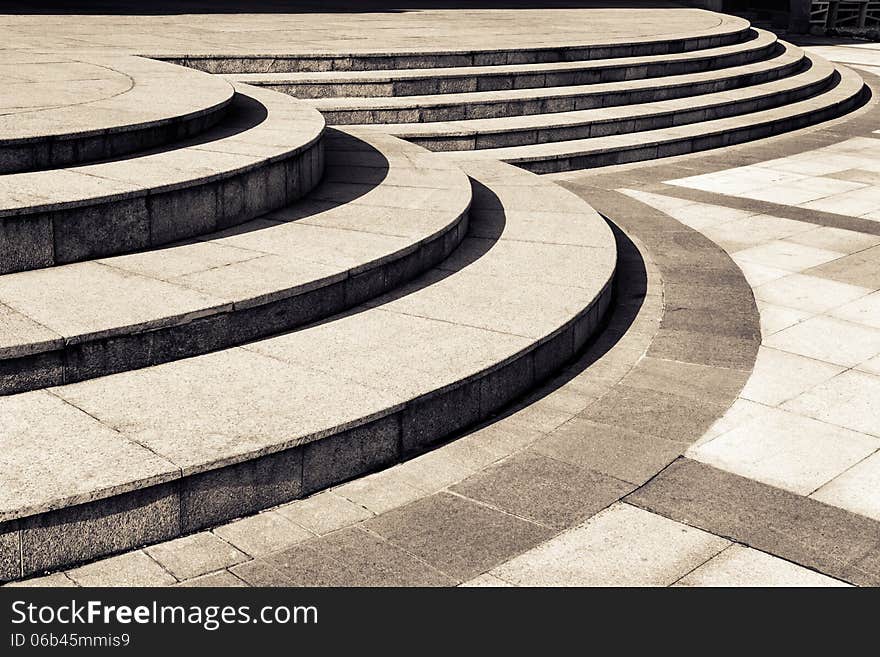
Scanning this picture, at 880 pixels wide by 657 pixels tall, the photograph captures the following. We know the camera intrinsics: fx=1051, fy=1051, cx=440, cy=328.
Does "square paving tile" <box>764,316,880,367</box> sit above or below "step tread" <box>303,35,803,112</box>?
below

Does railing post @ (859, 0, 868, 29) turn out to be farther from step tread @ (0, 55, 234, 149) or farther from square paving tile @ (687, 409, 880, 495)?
square paving tile @ (687, 409, 880, 495)

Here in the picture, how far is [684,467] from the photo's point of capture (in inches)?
236

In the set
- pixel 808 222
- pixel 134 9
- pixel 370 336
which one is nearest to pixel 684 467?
pixel 370 336

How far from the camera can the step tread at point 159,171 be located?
6738 mm

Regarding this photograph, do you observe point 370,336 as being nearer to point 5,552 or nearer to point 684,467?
point 684,467

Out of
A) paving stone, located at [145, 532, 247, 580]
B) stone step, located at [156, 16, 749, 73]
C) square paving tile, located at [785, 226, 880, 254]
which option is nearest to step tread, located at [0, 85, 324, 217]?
paving stone, located at [145, 532, 247, 580]

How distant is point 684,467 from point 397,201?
3.92 metres

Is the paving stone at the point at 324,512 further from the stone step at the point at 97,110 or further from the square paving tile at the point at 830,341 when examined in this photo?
the square paving tile at the point at 830,341

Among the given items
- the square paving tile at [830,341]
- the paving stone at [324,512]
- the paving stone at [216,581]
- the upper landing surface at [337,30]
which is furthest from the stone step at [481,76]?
the paving stone at [216,581]

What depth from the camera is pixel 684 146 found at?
14.9 m

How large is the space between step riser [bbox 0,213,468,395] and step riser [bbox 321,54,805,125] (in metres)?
5.63

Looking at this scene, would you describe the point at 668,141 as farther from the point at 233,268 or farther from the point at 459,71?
the point at 233,268

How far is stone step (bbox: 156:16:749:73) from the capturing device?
43.3 ft

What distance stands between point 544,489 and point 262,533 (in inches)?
60.5
